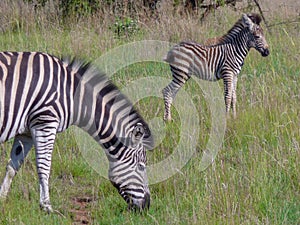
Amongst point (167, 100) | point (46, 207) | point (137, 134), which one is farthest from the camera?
point (167, 100)

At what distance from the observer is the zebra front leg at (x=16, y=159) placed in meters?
4.57

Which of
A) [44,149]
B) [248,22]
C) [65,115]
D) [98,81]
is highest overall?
[248,22]

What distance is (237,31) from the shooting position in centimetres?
752

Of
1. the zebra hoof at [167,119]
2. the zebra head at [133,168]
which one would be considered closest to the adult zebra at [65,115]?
the zebra head at [133,168]

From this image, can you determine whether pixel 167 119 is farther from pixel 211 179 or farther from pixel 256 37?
pixel 211 179

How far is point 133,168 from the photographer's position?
4.45 m

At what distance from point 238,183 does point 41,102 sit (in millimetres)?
1611

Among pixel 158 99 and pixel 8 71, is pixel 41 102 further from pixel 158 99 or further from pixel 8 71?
pixel 158 99

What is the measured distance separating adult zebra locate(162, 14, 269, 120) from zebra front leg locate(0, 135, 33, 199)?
271 cm

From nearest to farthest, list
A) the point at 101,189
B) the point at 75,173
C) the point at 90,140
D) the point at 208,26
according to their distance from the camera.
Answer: the point at 101,189 → the point at 75,173 → the point at 90,140 → the point at 208,26

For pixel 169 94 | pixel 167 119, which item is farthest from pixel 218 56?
pixel 167 119

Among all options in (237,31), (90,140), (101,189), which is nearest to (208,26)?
(237,31)

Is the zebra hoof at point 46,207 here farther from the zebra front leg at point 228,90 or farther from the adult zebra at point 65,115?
the zebra front leg at point 228,90

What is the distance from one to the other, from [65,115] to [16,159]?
610mm
